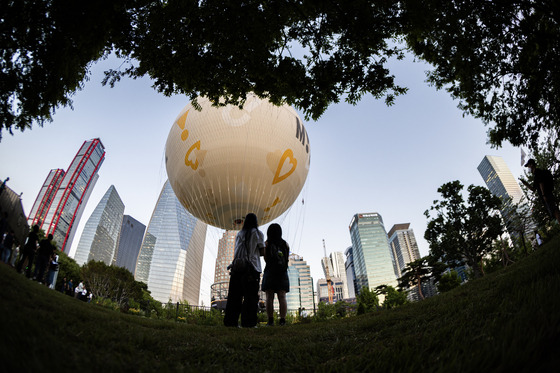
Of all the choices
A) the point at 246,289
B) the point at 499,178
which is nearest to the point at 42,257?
the point at 246,289

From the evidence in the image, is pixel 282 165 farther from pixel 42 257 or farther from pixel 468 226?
pixel 468 226

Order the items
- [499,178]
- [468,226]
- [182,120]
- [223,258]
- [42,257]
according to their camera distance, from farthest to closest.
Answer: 1. [499,178]
2. [223,258]
3. [468,226]
4. [182,120]
5. [42,257]

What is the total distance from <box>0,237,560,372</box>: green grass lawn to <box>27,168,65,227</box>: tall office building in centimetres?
13193

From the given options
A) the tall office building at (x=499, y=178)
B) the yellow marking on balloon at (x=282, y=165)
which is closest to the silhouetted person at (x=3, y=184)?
the yellow marking on balloon at (x=282, y=165)

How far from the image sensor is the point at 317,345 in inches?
126

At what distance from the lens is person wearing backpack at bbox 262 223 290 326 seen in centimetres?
638

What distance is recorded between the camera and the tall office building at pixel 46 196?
104 metres

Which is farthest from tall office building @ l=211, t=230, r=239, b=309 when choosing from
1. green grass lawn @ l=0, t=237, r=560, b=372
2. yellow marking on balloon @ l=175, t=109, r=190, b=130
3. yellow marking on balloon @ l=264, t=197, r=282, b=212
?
green grass lawn @ l=0, t=237, r=560, b=372

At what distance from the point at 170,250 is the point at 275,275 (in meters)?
158

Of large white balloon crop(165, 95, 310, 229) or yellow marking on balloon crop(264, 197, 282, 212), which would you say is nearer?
large white balloon crop(165, 95, 310, 229)

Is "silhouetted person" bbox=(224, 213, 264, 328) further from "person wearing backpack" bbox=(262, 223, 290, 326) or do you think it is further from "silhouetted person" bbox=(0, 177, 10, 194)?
"silhouetted person" bbox=(0, 177, 10, 194)

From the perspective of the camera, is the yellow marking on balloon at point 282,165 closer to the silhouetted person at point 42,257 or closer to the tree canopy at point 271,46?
the tree canopy at point 271,46

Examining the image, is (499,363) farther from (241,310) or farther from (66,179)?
(66,179)

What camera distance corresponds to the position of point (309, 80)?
5613 mm
